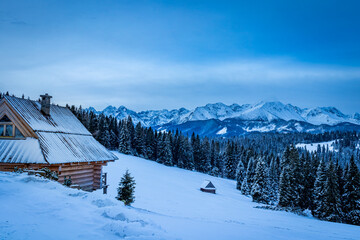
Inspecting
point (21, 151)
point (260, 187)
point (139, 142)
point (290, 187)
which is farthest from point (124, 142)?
point (21, 151)

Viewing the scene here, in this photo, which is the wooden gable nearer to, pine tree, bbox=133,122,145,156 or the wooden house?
the wooden house

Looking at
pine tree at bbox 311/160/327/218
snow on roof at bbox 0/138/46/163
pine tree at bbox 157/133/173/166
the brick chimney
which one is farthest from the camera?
pine tree at bbox 157/133/173/166

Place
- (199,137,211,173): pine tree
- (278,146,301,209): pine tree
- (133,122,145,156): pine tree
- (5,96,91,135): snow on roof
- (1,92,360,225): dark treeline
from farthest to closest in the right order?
(199,137,211,173): pine tree → (133,122,145,156): pine tree → (278,146,301,209): pine tree → (1,92,360,225): dark treeline → (5,96,91,135): snow on roof

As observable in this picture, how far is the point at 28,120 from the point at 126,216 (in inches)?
452

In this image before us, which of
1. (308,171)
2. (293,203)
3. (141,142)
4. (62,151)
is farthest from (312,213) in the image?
(141,142)

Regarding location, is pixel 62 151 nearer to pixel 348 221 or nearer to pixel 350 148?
pixel 348 221

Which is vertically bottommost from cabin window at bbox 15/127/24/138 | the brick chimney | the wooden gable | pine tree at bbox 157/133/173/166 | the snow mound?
pine tree at bbox 157/133/173/166

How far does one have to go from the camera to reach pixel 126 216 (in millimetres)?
8219

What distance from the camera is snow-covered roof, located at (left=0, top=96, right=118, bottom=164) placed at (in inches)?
563

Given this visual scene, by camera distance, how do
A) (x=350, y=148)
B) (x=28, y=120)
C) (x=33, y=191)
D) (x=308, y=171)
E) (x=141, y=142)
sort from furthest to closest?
1. (x=350, y=148)
2. (x=141, y=142)
3. (x=308, y=171)
4. (x=28, y=120)
5. (x=33, y=191)

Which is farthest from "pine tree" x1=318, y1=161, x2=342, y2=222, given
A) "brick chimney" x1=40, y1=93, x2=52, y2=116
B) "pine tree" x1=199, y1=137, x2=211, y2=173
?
"pine tree" x1=199, y1=137, x2=211, y2=173

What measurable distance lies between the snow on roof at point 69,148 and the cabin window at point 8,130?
1236 mm

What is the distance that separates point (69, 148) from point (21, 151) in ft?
9.76

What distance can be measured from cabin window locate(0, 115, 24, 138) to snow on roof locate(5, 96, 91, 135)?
813 millimetres
